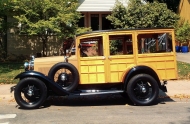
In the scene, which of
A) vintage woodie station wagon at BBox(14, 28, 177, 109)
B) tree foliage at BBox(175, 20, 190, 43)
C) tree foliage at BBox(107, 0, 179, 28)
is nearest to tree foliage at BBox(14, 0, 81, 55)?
tree foliage at BBox(107, 0, 179, 28)

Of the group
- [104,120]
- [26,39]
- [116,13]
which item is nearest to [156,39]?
[104,120]

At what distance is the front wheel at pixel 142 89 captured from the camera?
7344 millimetres

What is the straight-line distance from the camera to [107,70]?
24.3 ft

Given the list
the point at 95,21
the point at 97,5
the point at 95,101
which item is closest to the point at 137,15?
the point at 97,5

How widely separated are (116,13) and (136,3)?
5.30ft

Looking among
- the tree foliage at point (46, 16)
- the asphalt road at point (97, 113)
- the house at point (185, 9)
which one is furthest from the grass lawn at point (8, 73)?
the house at point (185, 9)

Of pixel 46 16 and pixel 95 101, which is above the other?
pixel 46 16

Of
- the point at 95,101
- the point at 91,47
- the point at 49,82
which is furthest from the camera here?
the point at 95,101

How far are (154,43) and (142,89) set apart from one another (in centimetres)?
136

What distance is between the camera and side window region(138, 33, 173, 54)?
761 centimetres

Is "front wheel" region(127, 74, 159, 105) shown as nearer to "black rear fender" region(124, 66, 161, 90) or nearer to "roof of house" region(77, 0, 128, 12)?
"black rear fender" region(124, 66, 161, 90)

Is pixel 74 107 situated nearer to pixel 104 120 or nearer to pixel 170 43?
pixel 104 120

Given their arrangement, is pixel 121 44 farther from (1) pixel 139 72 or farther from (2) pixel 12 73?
(2) pixel 12 73

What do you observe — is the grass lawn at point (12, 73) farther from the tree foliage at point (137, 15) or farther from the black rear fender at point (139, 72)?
the tree foliage at point (137, 15)
